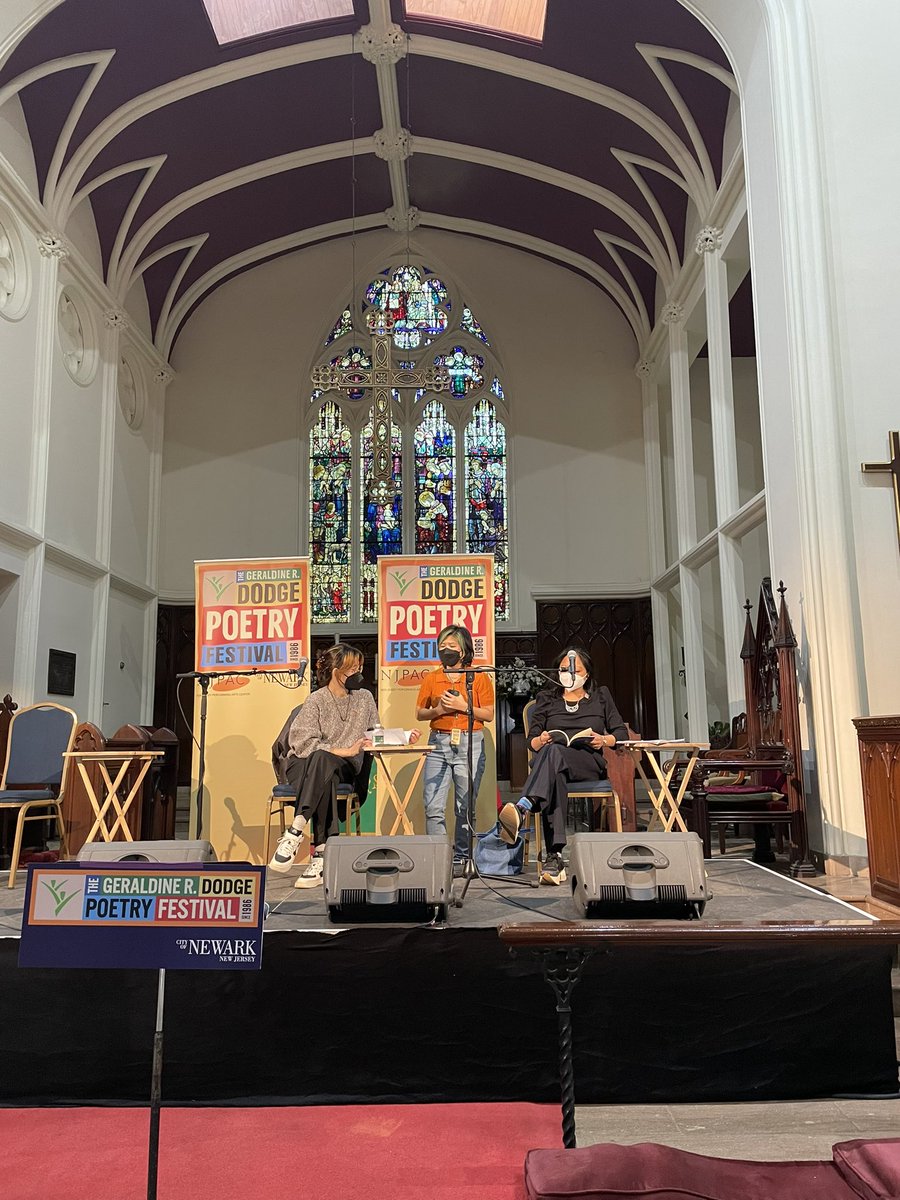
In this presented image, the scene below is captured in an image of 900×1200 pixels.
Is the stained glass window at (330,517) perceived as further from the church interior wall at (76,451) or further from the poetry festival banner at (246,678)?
the poetry festival banner at (246,678)

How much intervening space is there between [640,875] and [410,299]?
38.7 feet

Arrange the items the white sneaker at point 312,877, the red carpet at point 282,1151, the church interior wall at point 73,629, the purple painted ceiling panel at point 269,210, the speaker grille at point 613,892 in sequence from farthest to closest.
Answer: the purple painted ceiling panel at point 269,210 → the church interior wall at point 73,629 → the white sneaker at point 312,877 → the speaker grille at point 613,892 → the red carpet at point 282,1151

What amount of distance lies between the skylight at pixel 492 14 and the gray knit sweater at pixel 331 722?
743 centimetres

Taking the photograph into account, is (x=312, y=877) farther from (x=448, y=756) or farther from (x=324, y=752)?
(x=448, y=756)

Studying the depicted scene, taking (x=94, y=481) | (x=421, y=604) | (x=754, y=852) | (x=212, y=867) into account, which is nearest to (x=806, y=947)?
(x=212, y=867)

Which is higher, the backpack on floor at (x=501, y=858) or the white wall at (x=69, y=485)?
the white wall at (x=69, y=485)

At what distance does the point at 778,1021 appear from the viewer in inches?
119

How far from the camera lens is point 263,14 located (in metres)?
9.01

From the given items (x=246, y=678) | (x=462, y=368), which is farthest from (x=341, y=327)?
(x=246, y=678)

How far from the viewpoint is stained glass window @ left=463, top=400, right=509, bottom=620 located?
12914mm

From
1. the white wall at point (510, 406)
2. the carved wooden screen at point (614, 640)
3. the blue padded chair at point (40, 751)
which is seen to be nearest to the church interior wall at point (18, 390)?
the blue padded chair at point (40, 751)

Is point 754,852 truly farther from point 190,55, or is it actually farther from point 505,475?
point 190,55

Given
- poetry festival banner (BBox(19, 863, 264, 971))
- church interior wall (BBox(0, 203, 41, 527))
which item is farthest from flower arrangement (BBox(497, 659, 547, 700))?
poetry festival banner (BBox(19, 863, 264, 971))

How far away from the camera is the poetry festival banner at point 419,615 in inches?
262
